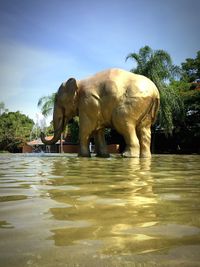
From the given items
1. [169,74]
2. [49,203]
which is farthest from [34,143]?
[49,203]

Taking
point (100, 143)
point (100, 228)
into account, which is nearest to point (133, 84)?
point (100, 143)

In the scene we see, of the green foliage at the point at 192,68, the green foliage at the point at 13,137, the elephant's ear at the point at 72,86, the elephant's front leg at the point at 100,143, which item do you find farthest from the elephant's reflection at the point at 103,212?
the green foliage at the point at 13,137

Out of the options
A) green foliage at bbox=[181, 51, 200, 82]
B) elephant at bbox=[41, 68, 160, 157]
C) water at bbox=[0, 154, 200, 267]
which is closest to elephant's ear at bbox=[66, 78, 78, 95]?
elephant at bbox=[41, 68, 160, 157]

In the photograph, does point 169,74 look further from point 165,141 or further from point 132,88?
point 132,88

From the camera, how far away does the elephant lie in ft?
29.8

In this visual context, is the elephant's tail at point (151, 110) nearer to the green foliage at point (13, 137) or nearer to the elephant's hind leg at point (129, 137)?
the elephant's hind leg at point (129, 137)

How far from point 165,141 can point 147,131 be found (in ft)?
49.1

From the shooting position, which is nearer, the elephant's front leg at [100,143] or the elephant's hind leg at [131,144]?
the elephant's hind leg at [131,144]

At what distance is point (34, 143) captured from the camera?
119 feet

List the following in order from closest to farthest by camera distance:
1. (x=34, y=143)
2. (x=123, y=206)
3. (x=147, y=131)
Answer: (x=123, y=206) < (x=147, y=131) < (x=34, y=143)

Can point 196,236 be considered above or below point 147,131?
below

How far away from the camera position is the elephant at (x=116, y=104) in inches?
357

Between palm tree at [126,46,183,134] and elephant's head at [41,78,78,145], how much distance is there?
10834 mm

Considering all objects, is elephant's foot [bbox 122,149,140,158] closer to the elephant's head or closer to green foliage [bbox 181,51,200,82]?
the elephant's head
